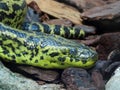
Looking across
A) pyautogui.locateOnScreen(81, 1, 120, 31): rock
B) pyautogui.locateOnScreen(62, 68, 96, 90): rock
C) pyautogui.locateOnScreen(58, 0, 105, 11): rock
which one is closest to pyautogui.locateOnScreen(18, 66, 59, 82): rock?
pyautogui.locateOnScreen(62, 68, 96, 90): rock

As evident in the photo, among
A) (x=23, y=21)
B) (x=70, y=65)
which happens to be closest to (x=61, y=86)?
(x=70, y=65)

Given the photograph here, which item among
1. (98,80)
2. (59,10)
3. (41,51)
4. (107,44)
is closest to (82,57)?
(98,80)

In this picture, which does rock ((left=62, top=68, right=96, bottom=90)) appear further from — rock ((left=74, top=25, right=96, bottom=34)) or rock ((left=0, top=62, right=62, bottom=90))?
rock ((left=74, top=25, right=96, bottom=34))

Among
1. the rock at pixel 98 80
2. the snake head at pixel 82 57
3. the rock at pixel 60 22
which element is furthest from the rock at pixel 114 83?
the rock at pixel 60 22

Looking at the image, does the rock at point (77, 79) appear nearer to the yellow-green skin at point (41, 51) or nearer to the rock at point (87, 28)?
the yellow-green skin at point (41, 51)

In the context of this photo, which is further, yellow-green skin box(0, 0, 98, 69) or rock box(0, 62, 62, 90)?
yellow-green skin box(0, 0, 98, 69)

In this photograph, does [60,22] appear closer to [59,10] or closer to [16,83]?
[59,10]
